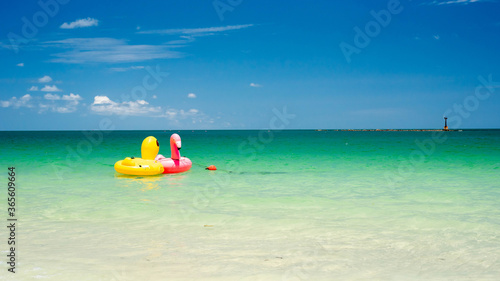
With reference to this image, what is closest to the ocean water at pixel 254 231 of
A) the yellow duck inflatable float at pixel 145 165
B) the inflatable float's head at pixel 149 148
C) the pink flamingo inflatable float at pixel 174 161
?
the yellow duck inflatable float at pixel 145 165

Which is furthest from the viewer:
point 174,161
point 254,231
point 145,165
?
point 174,161

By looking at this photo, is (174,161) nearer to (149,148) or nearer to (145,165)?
(149,148)

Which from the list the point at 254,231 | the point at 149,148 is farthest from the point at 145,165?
the point at 254,231

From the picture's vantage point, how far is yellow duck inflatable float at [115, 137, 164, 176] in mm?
13242

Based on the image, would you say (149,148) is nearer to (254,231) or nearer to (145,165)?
(145,165)

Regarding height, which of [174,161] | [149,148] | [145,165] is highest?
[149,148]

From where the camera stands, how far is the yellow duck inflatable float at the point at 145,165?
13242mm

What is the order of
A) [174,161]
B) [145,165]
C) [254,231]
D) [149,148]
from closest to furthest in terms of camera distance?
[254,231] < [145,165] < [149,148] < [174,161]

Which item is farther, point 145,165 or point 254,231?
point 145,165

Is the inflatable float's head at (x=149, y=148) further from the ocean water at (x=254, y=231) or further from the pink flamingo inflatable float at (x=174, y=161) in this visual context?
the ocean water at (x=254, y=231)

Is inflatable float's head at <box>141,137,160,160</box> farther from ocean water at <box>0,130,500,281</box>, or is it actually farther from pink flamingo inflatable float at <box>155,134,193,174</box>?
ocean water at <box>0,130,500,281</box>

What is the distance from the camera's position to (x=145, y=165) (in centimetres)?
1334

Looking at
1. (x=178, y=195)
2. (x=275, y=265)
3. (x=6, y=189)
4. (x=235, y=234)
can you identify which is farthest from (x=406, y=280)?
(x=6, y=189)

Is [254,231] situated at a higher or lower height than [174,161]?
lower
